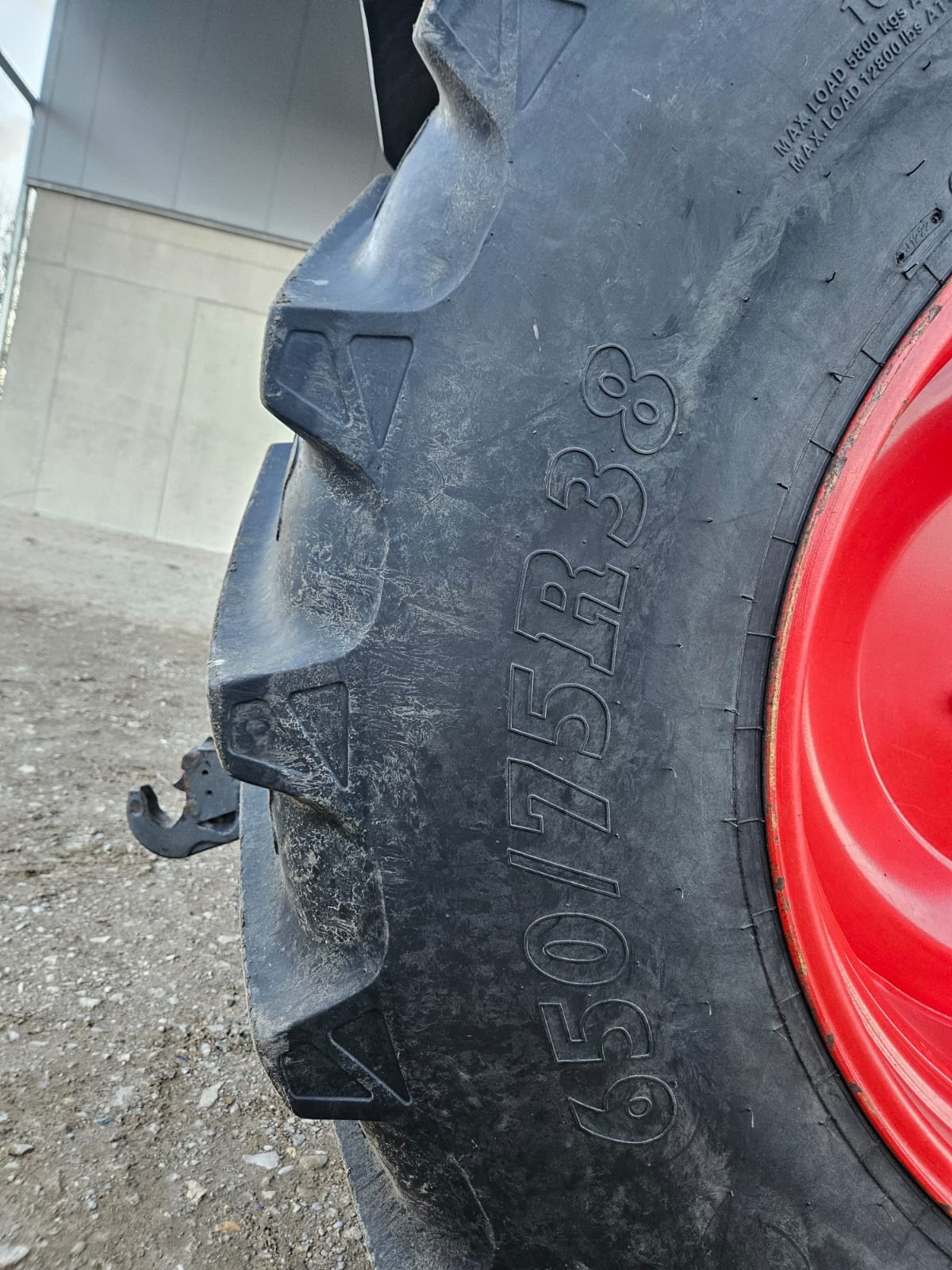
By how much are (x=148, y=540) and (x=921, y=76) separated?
8.14 metres

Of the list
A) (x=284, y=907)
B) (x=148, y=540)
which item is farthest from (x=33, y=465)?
(x=284, y=907)

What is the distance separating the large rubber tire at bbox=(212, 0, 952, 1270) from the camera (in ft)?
2.06

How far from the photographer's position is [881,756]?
0.82 m

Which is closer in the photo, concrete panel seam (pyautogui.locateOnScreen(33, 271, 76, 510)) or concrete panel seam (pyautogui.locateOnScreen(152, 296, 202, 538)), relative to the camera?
concrete panel seam (pyautogui.locateOnScreen(33, 271, 76, 510))

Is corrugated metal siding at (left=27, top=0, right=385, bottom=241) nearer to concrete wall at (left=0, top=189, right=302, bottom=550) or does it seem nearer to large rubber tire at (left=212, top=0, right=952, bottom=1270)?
concrete wall at (left=0, top=189, right=302, bottom=550)

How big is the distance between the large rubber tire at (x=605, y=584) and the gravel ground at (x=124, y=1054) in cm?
59

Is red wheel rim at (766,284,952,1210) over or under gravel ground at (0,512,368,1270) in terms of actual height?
over

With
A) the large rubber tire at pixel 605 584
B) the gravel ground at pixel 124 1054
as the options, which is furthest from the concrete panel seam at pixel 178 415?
the large rubber tire at pixel 605 584

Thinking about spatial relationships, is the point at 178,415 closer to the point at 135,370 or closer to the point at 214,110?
the point at 135,370

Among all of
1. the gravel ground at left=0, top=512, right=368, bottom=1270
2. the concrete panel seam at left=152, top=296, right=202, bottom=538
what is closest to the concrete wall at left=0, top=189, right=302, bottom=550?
the concrete panel seam at left=152, top=296, right=202, bottom=538

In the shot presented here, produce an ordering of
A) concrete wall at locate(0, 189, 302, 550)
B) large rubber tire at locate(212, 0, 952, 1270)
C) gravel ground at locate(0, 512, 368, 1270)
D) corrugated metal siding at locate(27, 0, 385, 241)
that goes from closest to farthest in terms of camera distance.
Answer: large rubber tire at locate(212, 0, 952, 1270) → gravel ground at locate(0, 512, 368, 1270) → corrugated metal siding at locate(27, 0, 385, 241) → concrete wall at locate(0, 189, 302, 550)

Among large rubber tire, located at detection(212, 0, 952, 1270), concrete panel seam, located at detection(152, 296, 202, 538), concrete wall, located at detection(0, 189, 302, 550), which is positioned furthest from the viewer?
concrete panel seam, located at detection(152, 296, 202, 538)

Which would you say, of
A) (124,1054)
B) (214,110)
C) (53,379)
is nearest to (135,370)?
(53,379)

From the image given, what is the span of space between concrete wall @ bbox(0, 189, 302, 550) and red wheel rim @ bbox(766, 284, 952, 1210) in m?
7.80
